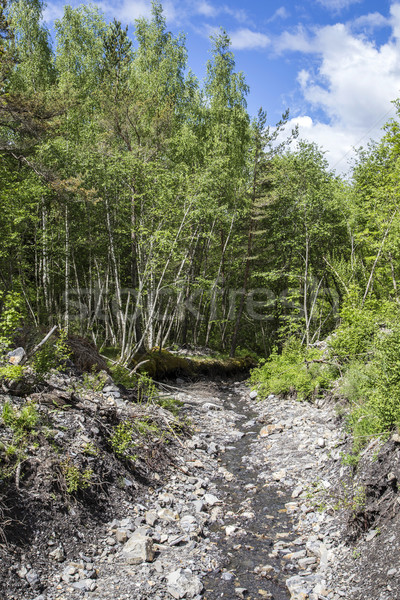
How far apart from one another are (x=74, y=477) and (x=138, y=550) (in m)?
1.05

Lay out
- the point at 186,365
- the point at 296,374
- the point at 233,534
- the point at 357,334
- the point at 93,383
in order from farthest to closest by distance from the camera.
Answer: the point at 186,365 → the point at 296,374 → the point at 357,334 → the point at 93,383 → the point at 233,534

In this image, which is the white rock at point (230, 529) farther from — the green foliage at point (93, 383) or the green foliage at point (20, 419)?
the green foliage at point (93, 383)

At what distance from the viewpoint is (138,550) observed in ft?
13.2

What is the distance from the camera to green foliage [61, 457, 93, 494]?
4.43 metres

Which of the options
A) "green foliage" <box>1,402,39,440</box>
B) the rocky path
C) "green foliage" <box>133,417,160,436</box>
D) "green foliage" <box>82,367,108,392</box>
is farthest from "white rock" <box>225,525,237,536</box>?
"green foliage" <box>82,367,108,392</box>

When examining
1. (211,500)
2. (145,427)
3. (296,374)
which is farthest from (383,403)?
(296,374)

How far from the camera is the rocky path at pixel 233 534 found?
366cm

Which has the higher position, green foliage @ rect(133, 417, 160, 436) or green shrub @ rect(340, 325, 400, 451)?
green shrub @ rect(340, 325, 400, 451)

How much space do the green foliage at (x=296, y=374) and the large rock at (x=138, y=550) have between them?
6.18 meters

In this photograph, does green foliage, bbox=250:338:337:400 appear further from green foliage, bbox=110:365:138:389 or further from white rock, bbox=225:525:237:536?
white rock, bbox=225:525:237:536

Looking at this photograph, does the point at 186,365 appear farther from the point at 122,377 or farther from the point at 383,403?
the point at 383,403

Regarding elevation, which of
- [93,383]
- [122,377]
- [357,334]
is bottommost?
[122,377]

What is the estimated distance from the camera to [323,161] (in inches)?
695

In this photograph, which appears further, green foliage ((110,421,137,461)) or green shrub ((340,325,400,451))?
green foliage ((110,421,137,461))
